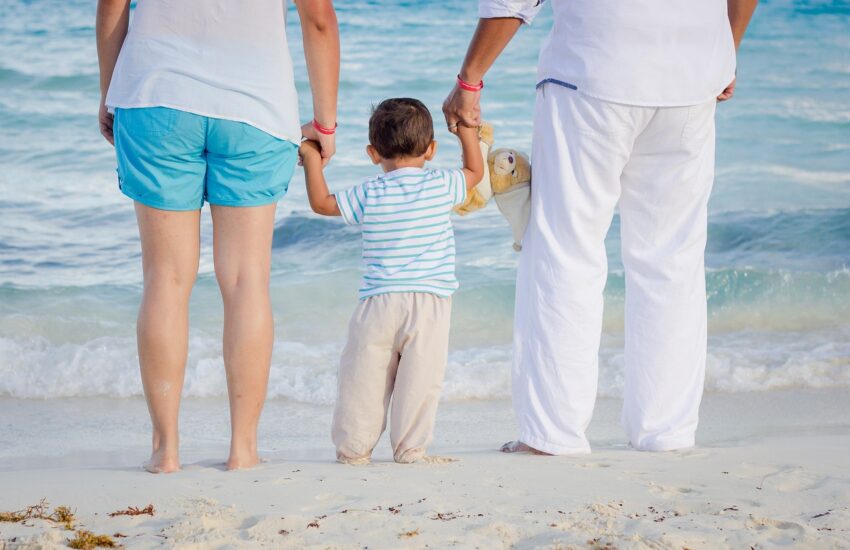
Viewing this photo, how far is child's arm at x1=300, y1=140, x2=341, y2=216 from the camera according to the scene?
295 cm

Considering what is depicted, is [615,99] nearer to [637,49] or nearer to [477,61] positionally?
[637,49]

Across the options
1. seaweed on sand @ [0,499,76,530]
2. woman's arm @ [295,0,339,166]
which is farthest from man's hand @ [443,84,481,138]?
seaweed on sand @ [0,499,76,530]

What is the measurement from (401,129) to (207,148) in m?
0.58

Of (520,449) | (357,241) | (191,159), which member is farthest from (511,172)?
(357,241)

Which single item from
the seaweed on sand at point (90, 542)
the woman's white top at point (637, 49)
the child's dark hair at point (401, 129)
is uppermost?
the woman's white top at point (637, 49)

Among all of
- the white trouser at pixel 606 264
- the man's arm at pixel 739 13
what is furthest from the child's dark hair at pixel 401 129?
the man's arm at pixel 739 13

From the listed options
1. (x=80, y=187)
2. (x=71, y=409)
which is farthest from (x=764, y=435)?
(x=80, y=187)

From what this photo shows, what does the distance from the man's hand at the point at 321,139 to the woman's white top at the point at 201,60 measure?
0.25m

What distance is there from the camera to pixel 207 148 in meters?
2.73

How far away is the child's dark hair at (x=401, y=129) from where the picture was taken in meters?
2.98

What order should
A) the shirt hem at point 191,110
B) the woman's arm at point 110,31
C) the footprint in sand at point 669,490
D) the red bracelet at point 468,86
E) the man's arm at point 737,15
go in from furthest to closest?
the man's arm at point 737,15 → the red bracelet at point 468,86 → the woman's arm at point 110,31 → the shirt hem at point 191,110 → the footprint in sand at point 669,490

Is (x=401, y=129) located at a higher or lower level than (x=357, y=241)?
higher

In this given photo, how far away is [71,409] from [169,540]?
8.53 feet

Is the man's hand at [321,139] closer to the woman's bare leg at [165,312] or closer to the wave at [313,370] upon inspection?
the woman's bare leg at [165,312]
